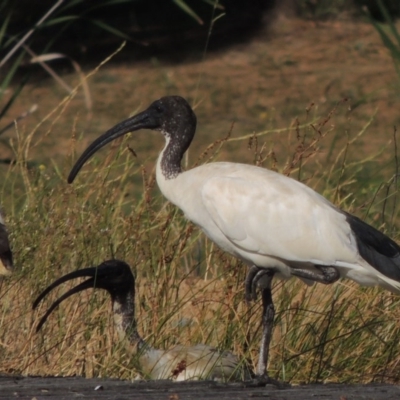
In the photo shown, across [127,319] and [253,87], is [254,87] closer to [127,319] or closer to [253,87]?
[253,87]

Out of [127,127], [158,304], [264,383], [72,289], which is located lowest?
[158,304]

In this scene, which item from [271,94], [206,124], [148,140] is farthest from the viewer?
[271,94]

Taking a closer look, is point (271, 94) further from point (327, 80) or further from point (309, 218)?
point (309, 218)

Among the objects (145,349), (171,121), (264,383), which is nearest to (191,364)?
(145,349)

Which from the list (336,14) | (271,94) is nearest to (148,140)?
(271,94)

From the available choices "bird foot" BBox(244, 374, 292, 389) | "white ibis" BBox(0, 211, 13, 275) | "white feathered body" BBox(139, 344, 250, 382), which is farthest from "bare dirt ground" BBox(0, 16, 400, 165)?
"bird foot" BBox(244, 374, 292, 389)

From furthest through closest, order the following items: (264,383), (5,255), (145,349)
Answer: (145,349) → (5,255) → (264,383)

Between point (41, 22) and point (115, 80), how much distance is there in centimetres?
1302

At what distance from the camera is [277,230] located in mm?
5652

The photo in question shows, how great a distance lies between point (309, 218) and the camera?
5.61 metres

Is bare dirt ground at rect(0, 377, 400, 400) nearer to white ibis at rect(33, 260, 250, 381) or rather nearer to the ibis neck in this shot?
white ibis at rect(33, 260, 250, 381)

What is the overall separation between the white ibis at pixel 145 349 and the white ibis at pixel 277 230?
186mm

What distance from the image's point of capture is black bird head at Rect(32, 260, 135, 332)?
6008mm

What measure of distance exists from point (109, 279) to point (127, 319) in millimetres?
182
